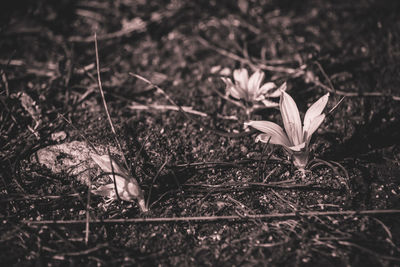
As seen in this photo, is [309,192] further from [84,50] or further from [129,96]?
[84,50]

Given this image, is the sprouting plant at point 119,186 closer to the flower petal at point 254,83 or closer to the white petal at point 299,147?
the white petal at point 299,147

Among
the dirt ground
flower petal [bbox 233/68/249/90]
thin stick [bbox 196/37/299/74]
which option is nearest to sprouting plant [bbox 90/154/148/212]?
the dirt ground

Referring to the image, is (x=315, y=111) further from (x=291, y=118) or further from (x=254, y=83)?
(x=254, y=83)

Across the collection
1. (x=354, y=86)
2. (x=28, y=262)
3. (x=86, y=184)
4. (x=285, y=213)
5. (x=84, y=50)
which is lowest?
(x=28, y=262)

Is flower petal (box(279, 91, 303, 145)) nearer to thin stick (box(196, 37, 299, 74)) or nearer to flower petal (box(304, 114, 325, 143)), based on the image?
flower petal (box(304, 114, 325, 143))

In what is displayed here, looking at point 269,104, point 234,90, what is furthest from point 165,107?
point 269,104

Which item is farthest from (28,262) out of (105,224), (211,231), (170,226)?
(211,231)
